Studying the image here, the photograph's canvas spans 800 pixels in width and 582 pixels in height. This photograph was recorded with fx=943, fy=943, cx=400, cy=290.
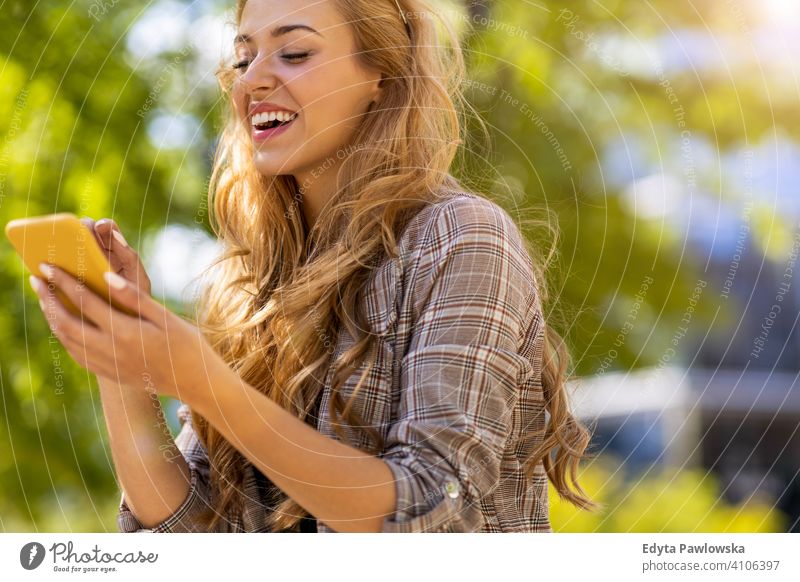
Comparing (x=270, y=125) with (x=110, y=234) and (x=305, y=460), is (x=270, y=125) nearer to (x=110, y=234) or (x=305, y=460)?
(x=110, y=234)

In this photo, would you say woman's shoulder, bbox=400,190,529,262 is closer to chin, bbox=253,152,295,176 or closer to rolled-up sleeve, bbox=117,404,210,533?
chin, bbox=253,152,295,176

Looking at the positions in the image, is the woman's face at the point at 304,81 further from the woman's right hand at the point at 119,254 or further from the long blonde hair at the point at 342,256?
the woman's right hand at the point at 119,254

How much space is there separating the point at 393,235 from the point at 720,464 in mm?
2788

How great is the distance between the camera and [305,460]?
1.00 m

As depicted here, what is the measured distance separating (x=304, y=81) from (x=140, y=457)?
21.4 inches

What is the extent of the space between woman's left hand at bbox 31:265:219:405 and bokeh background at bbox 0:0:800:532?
2.54 feet

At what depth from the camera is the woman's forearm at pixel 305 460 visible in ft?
3.23

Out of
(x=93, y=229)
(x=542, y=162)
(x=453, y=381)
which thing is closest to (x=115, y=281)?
(x=93, y=229)

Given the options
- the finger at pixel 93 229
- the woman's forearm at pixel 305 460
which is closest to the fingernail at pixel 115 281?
the woman's forearm at pixel 305 460

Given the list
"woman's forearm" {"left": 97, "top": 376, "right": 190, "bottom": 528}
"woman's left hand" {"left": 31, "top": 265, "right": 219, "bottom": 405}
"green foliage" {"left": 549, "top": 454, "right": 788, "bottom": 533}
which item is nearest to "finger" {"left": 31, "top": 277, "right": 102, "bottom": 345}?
"woman's left hand" {"left": 31, "top": 265, "right": 219, "bottom": 405}

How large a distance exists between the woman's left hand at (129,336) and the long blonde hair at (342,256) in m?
0.24

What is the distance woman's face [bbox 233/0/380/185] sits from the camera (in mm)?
1263

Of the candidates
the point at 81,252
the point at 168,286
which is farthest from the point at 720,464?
the point at 81,252

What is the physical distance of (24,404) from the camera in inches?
81.7
